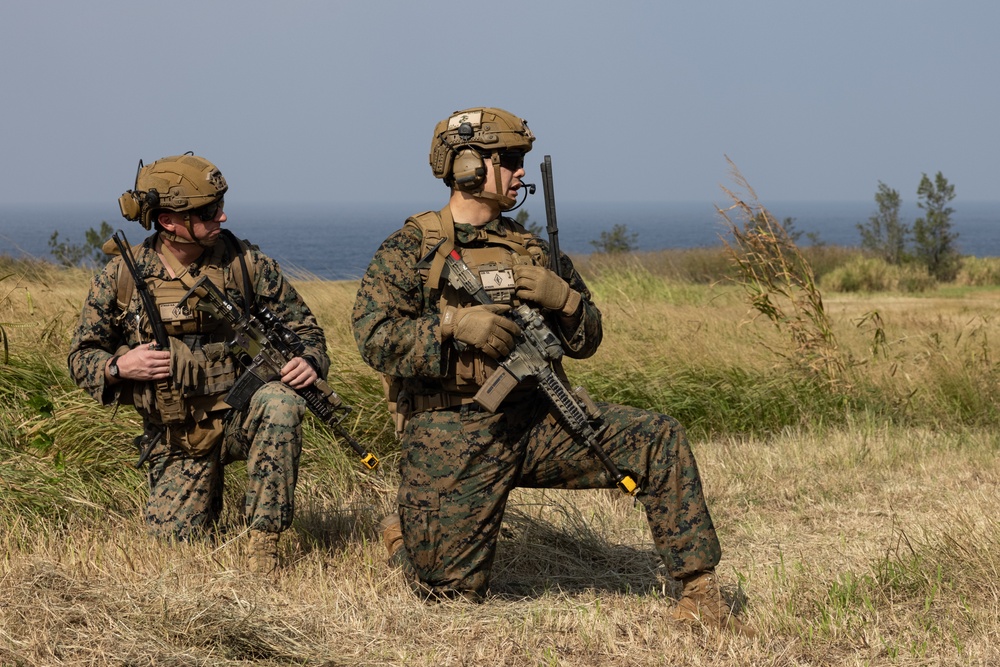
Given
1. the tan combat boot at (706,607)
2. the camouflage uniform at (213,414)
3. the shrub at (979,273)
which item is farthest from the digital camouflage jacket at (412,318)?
the shrub at (979,273)

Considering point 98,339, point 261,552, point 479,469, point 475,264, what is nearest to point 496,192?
point 475,264

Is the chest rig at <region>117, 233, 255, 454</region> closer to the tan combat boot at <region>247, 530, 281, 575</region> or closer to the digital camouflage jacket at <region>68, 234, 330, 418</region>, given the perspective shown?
the digital camouflage jacket at <region>68, 234, 330, 418</region>

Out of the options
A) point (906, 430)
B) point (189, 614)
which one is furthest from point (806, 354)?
point (189, 614)

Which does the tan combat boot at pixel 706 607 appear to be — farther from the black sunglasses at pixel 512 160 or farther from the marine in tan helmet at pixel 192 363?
the black sunglasses at pixel 512 160

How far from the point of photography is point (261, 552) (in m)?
4.40

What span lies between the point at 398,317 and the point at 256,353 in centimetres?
78

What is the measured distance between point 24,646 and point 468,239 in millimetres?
2073

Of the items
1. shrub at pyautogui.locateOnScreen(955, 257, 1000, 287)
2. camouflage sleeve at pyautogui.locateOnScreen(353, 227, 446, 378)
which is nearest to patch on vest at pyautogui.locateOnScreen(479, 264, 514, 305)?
camouflage sleeve at pyautogui.locateOnScreen(353, 227, 446, 378)

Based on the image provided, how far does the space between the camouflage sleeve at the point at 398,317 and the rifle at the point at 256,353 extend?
481 mm

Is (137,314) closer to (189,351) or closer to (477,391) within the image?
(189,351)

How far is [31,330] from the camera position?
7.00m

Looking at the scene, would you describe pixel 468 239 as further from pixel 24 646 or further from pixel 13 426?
pixel 13 426

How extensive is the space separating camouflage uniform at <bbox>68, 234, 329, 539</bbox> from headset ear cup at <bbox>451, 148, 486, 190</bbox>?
103 cm

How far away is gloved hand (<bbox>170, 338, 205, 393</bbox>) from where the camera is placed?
4512 millimetres
